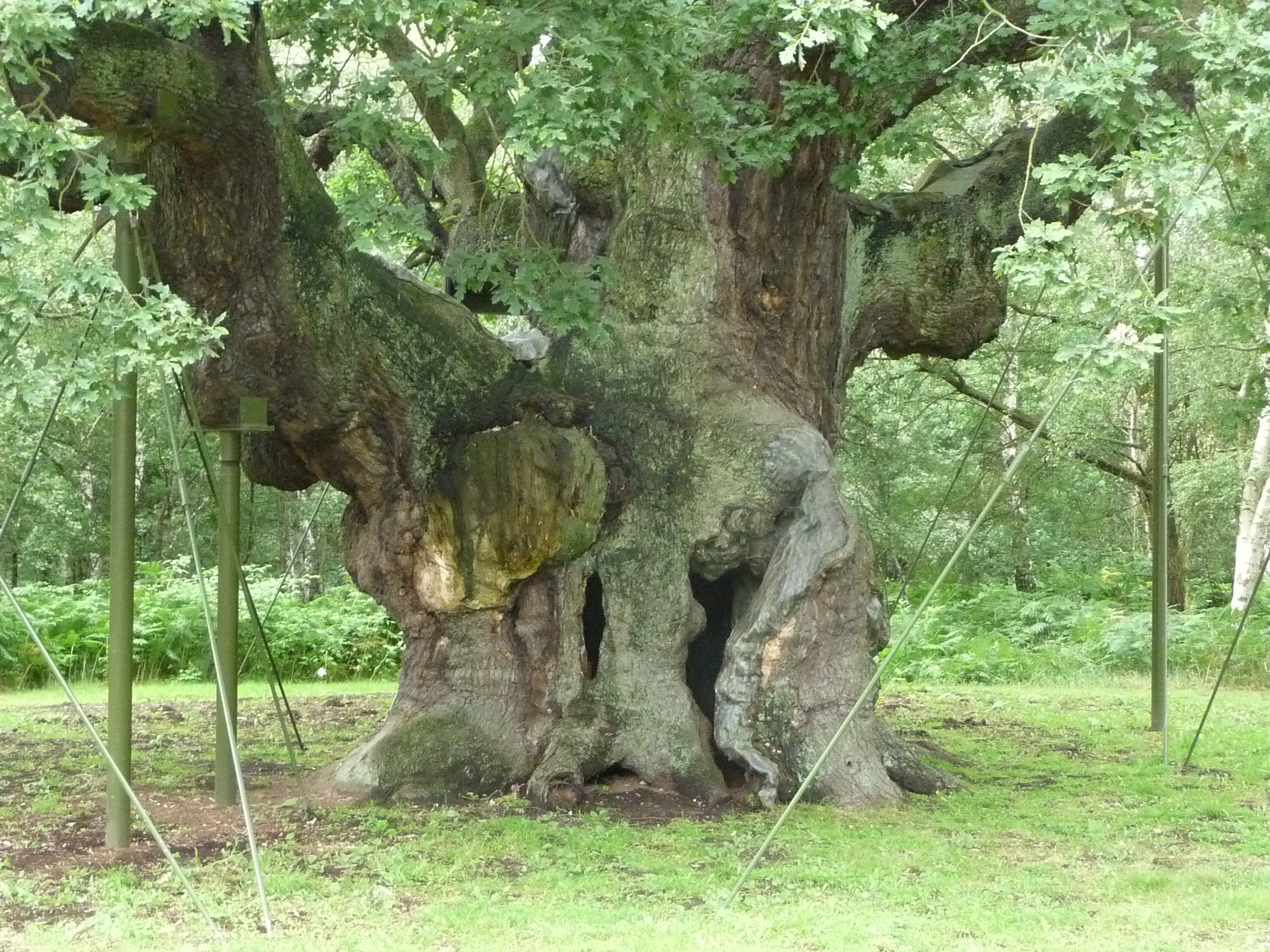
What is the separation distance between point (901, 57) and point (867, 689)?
142 inches

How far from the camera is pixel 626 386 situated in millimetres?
7973

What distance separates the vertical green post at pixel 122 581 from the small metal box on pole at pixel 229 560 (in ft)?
1.94

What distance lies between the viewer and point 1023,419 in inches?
639

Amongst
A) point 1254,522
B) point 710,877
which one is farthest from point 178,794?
point 1254,522

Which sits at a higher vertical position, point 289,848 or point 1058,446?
point 1058,446

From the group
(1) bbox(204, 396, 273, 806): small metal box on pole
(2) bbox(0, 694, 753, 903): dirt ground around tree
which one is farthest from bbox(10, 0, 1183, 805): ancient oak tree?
(2) bbox(0, 694, 753, 903): dirt ground around tree

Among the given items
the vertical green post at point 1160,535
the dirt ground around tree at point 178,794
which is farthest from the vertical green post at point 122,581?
the vertical green post at point 1160,535

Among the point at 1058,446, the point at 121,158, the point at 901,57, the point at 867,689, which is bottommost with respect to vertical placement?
the point at 867,689

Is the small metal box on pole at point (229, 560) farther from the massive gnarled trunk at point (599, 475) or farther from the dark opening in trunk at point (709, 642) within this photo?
the dark opening in trunk at point (709, 642)

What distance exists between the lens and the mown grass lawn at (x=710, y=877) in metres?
5.07

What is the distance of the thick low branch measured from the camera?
14.9 metres

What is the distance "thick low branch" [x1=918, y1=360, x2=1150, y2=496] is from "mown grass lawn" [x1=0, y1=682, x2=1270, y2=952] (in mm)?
6678

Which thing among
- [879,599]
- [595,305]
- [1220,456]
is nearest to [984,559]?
[1220,456]

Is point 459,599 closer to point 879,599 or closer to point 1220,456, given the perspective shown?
point 879,599
